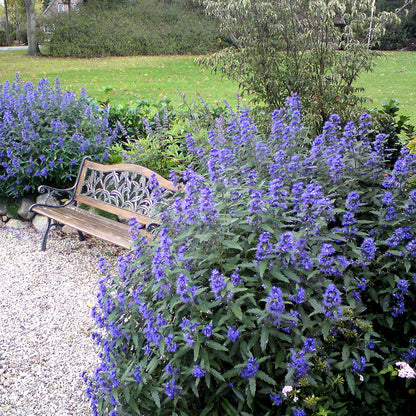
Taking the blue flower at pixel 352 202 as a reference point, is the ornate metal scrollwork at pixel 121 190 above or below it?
below

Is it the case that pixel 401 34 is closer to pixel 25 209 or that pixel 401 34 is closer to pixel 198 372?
pixel 25 209

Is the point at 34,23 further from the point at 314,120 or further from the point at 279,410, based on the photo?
the point at 279,410

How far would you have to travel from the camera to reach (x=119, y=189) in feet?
16.2

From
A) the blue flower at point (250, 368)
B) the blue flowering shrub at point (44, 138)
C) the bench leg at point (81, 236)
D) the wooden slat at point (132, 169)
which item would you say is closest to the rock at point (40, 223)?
the blue flowering shrub at point (44, 138)

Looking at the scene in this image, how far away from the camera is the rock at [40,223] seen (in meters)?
5.70

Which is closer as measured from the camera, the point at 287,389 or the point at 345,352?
the point at 287,389

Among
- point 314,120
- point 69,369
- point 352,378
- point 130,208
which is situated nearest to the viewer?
point 352,378

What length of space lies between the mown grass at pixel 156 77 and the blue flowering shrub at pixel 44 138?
15.9 feet

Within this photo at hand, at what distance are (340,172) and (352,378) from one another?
1373mm

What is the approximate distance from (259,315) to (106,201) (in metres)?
3.24

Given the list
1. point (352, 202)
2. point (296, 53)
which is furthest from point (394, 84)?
point (352, 202)

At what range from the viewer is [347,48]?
18.2 feet

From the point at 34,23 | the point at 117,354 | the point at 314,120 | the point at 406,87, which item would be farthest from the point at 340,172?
the point at 34,23

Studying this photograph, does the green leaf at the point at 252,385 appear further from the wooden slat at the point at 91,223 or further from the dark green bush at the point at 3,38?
the dark green bush at the point at 3,38
